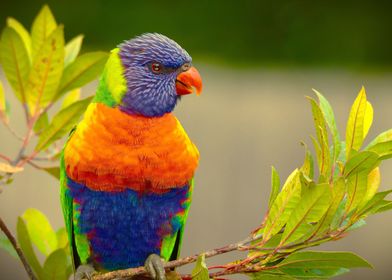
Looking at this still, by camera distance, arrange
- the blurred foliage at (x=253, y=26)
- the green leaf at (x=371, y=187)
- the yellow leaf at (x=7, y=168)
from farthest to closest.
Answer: the blurred foliage at (x=253, y=26) < the yellow leaf at (x=7, y=168) < the green leaf at (x=371, y=187)

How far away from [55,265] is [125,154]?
30 cm

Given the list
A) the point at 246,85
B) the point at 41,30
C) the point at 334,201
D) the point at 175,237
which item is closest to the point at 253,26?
the point at 246,85

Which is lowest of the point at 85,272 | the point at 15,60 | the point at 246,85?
the point at 85,272

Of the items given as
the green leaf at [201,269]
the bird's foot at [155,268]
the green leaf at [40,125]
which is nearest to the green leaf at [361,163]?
the green leaf at [201,269]

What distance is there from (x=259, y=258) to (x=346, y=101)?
2.57 m

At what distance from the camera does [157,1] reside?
12.1 ft

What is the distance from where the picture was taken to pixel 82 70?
1535mm

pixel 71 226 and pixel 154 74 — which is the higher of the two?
pixel 154 74

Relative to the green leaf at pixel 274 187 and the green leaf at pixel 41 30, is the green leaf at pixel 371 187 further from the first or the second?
the green leaf at pixel 41 30

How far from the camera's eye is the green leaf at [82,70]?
1.53 m

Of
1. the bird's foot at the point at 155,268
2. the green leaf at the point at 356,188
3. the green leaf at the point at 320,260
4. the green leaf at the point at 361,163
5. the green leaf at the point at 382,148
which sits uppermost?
the green leaf at the point at 382,148

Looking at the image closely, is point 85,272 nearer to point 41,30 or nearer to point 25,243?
point 25,243

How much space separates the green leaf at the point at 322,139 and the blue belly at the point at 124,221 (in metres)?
0.53

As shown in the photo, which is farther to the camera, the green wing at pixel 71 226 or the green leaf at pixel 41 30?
the green wing at pixel 71 226
